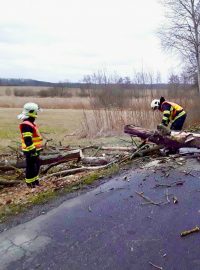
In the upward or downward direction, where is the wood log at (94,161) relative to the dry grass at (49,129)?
upward

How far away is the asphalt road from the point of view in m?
3.79

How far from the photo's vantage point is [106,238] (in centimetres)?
426

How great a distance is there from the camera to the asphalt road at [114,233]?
3789 mm

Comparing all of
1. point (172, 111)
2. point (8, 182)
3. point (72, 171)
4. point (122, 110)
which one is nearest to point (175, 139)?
point (72, 171)

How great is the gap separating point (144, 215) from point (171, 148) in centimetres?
272

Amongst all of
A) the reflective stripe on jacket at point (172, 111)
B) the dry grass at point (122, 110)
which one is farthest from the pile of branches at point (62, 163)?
the dry grass at point (122, 110)

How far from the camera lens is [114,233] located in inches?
172

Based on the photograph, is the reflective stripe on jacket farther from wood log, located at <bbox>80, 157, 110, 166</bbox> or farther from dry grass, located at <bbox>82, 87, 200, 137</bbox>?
dry grass, located at <bbox>82, 87, 200, 137</bbox>

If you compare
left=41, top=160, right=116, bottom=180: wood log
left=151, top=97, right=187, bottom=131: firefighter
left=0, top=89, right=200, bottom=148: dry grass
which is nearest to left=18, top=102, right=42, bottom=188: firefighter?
left=41, top=160, right=116, bottom=180: wood log

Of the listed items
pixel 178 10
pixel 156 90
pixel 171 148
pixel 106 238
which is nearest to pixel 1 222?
pixel 106 238

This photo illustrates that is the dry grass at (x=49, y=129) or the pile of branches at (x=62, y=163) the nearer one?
the pile of branches at (x=62, y=163)

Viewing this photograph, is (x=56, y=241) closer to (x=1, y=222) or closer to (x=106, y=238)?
(x=106, y=238)

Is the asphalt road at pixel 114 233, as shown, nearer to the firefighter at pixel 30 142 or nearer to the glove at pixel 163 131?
the glove at pixel 163 131

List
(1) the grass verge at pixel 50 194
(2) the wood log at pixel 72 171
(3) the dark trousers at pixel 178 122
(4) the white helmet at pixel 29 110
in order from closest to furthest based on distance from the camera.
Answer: (1) the grass verge at pixel 50 194 < (4) the white helmet at pixel 29 110 < (2) the wood log at pixel 72 171 < (3) the dark trousers at pixel 178 122
